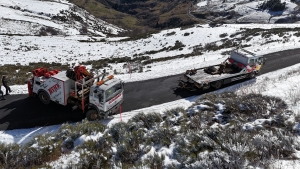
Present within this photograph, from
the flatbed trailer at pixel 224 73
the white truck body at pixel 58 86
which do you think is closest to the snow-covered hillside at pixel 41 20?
the white truck body at pixel 58 86

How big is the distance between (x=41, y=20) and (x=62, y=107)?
62.1 m

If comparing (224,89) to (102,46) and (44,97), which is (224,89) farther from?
(102,46)

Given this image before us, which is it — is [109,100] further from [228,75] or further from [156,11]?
[156,11]

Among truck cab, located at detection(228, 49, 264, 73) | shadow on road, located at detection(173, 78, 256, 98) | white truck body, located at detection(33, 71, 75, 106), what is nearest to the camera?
white truck body, located at detection(33, 71, 75, 106)

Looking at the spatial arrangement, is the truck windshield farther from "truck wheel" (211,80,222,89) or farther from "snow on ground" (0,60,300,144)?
"truck wheel" (211,80,222,89)

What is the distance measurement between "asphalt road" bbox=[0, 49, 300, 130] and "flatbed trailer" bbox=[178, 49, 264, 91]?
98 centimetres

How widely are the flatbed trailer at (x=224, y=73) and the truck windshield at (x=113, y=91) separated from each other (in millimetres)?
5676

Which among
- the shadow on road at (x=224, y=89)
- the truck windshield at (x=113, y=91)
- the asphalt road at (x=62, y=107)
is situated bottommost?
the asphalt road at (x=62, y=107)

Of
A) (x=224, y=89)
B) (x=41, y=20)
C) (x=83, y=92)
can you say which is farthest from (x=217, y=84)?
(x=41, y=20)

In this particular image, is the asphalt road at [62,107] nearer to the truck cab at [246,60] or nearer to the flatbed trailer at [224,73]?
the flatbed trailer at [224,73]

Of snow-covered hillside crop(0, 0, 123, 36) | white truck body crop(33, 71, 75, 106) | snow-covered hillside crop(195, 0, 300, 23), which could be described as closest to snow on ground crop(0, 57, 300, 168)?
white truck body crop(33, 71, 75, 106)

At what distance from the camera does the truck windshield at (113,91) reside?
1391 centimetres

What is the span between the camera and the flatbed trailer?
18047 millimetres

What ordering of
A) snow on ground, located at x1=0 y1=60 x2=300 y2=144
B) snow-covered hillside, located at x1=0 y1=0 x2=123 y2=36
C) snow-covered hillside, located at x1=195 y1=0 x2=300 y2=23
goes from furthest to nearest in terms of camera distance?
snow-covered hillside, located at x1=195 y1=0 x2=300 y2=23, snow-covered hillside, located at x1=0 y1=0 x2=123 y2=36, snow on ground, located at x1=0 y1=60 x2=300 y2=144
